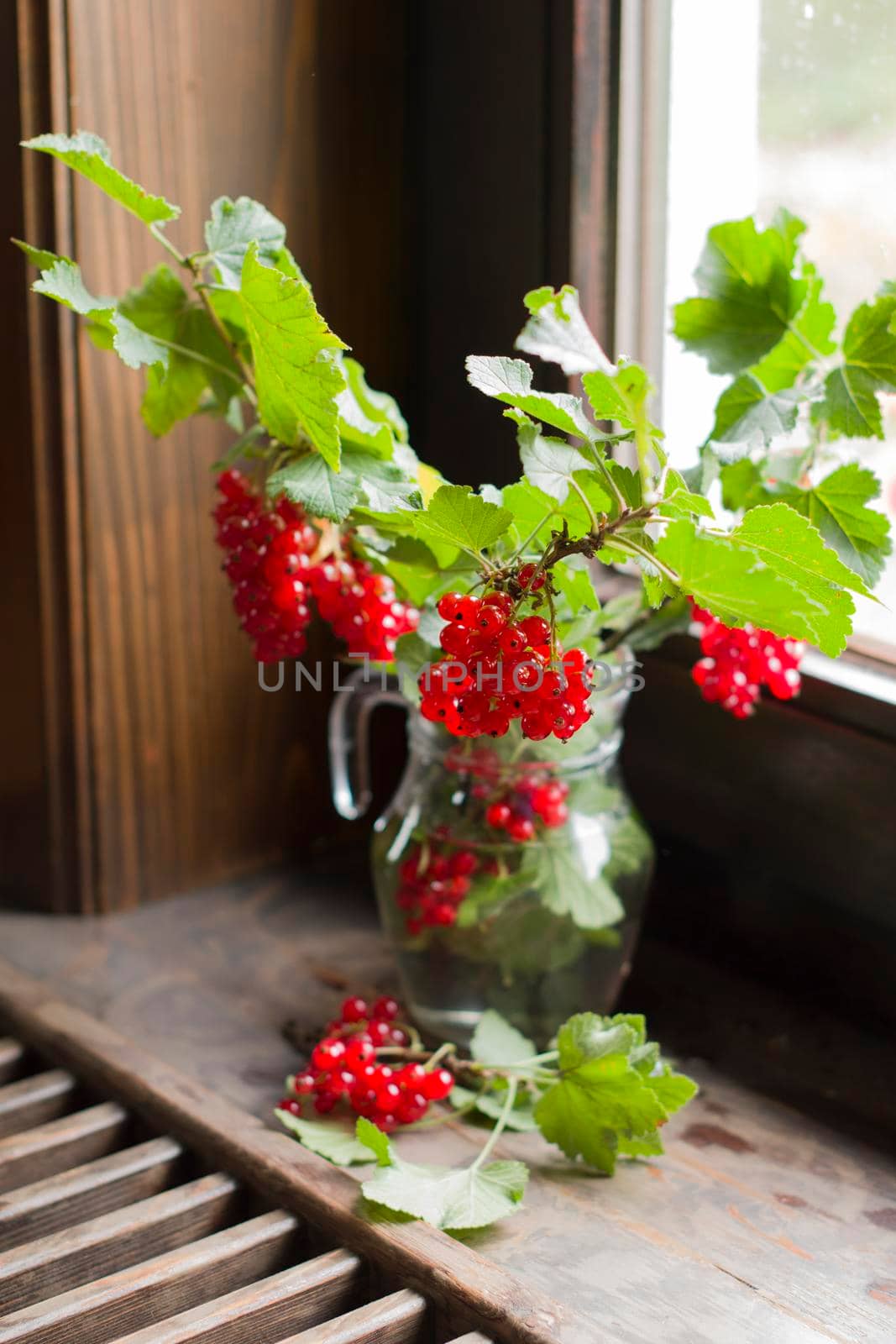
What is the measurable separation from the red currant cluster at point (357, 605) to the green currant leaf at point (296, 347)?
0.10m

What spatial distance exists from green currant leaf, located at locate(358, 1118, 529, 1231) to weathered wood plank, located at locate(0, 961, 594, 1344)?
0.01m

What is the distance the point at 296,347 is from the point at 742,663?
287 millimetres

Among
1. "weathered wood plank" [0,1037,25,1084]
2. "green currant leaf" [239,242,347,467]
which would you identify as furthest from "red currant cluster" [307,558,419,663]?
"weathered wood plank" [0,1037,25,1084]

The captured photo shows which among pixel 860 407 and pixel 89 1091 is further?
pixel 89 1091

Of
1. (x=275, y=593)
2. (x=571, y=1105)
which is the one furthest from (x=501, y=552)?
(x=571, y=1105)

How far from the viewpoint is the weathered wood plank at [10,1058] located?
869 mm

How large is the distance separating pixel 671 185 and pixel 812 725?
1.18ft

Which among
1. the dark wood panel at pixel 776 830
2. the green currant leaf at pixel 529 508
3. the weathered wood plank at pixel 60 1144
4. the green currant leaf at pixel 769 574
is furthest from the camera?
the dark wood panel at pixel 776 830

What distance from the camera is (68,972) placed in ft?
3.20

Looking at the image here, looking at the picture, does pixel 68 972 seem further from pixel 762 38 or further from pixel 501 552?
pixel 762 38

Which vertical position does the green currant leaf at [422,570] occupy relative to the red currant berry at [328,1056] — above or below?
above

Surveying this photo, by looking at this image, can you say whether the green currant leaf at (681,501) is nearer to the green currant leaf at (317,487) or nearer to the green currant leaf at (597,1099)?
the green currant leaf at (317,487)

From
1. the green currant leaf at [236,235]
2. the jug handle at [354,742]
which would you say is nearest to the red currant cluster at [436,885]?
the jug handle at [354,742]

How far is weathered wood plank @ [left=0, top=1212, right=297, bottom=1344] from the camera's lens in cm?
65
